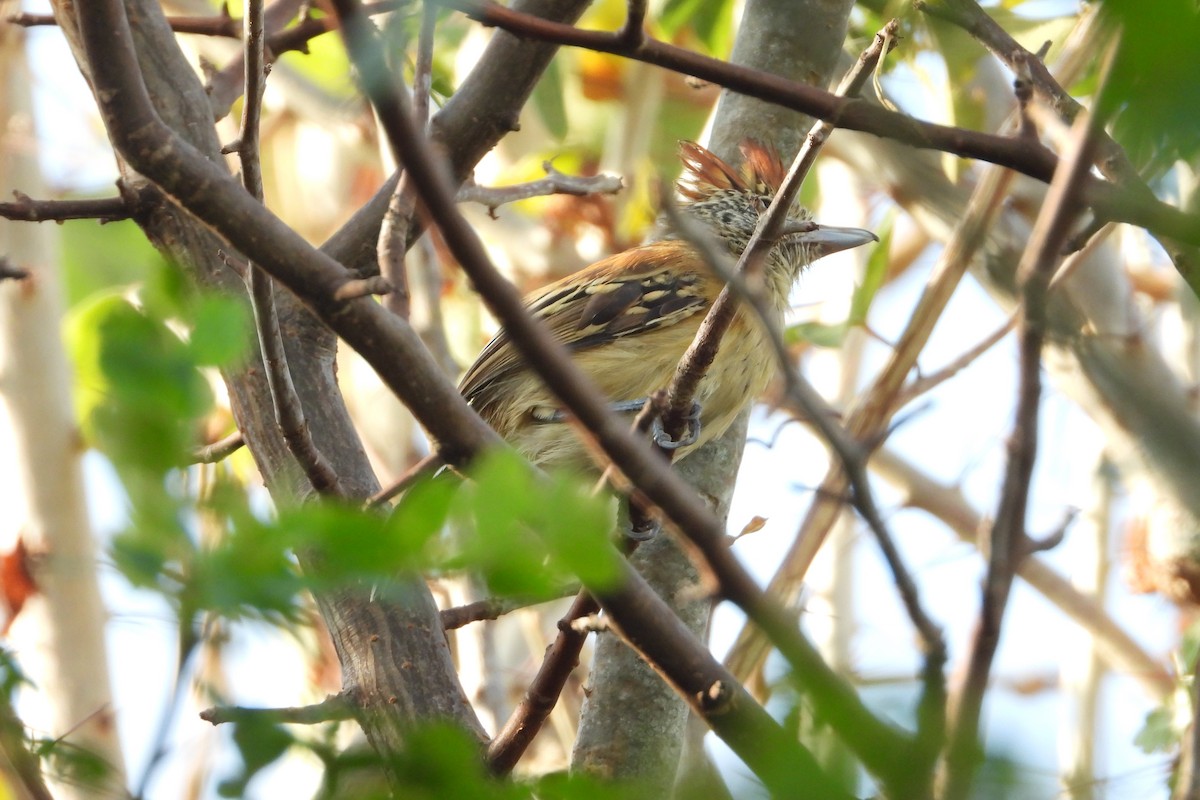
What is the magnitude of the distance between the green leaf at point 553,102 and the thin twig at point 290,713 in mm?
2917

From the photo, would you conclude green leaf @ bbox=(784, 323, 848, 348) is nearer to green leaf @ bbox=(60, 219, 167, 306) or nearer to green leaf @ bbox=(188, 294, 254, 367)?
green leaf @ bbox=(188, 294, 254, 367)

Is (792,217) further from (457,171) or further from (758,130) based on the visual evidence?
(457,171)

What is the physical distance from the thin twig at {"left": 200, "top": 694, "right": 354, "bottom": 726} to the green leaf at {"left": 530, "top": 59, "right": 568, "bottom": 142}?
2.92m

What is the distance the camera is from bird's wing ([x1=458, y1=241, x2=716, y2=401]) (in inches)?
159

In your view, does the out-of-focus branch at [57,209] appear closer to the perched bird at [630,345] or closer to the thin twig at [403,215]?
the thin twig at [403,215]

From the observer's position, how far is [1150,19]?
1027mm

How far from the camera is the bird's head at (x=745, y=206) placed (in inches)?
171

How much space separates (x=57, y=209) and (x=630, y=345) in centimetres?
185

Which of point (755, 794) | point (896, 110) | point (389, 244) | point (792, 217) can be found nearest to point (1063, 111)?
point (896, 110)

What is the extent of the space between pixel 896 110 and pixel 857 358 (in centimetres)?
459

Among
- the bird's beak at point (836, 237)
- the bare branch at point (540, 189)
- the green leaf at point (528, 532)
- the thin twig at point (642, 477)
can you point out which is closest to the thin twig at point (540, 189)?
the bare branch at point (540, 189)

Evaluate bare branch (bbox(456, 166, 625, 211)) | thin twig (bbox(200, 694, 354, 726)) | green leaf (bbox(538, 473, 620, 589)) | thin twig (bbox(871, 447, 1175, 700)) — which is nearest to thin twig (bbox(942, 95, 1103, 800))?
green leaf (bbox(538, 473, 620, 589))

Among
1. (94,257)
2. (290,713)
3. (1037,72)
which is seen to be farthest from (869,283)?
(94,257)

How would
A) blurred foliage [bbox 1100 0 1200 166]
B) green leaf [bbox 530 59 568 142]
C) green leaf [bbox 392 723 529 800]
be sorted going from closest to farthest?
1. blurred foliage [bbox 1100 0 1200 166]
2. green leaf [bbox 392 723 529 800]
3. green leaf [bbox 530 59 568 142]
